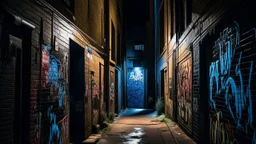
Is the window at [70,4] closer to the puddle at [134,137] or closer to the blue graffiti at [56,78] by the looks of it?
the blue graffiti at [56,78]

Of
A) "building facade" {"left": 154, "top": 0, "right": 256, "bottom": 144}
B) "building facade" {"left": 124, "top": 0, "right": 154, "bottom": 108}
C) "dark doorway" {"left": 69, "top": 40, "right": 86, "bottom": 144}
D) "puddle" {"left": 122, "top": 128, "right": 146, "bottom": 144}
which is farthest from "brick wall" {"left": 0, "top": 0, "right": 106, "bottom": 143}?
"building facade" {"left": 124, "top": 0, "right": 154, "bottom": 108}

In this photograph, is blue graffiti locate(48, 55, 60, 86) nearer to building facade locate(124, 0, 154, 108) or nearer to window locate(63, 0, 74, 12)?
window locate(63, 0, 74, 12)

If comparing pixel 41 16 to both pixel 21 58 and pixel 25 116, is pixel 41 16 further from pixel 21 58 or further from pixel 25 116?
pixel 25 116

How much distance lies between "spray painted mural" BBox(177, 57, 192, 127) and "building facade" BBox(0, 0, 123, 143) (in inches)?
139

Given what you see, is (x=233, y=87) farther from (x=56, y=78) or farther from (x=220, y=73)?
(x=56, y=78)

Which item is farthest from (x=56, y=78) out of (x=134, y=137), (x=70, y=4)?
(x=134, y=137)

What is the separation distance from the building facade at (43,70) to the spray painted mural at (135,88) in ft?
62.0

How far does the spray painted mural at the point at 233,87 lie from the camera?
4.18m

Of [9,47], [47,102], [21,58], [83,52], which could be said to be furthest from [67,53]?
[9,47]

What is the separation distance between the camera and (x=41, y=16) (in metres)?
5.54

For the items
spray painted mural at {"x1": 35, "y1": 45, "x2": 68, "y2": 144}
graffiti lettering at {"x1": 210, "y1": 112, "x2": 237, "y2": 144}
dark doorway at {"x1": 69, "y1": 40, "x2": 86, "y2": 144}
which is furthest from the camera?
dark doorway at {"x1": 69, "y1": 40, "x2": 86, "y2": 144}

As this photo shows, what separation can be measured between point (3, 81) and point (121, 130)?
857 centimetres

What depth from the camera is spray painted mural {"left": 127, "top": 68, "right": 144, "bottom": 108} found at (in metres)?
28.8

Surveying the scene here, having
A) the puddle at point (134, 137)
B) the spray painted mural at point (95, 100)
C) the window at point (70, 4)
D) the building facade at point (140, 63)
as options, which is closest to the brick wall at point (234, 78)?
the puddle at point (134, 137)
